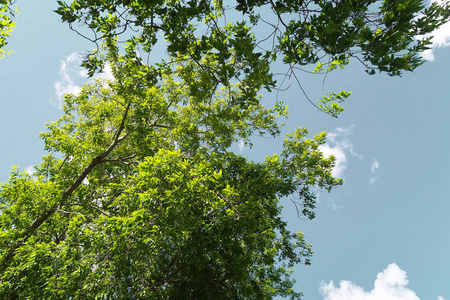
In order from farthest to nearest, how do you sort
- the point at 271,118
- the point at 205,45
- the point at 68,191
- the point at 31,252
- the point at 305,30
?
the point at 271,118, the point at 68,191, the point at 31,252, the point at 205,45, the point at 305,30

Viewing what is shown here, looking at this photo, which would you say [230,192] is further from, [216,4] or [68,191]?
[68,191]

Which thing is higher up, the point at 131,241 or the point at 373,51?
the point at 373,51

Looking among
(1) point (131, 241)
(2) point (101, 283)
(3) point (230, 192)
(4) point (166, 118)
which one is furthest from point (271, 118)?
(2) point (101, 283)

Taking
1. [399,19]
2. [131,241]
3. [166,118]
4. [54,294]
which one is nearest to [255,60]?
[399,19]

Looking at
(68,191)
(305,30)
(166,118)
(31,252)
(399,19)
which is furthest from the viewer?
(166,118)

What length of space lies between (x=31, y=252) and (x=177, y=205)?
3745 millimetres

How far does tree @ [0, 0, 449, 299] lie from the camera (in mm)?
3113

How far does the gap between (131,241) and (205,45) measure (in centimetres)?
448

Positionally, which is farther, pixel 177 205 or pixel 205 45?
pixel 177 205

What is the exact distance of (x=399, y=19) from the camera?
2479 mm

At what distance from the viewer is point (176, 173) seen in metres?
5.82

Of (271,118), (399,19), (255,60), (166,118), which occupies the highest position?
(271,118)

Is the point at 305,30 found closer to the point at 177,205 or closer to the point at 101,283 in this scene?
the point at 177,205

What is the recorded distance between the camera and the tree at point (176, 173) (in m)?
3.11
